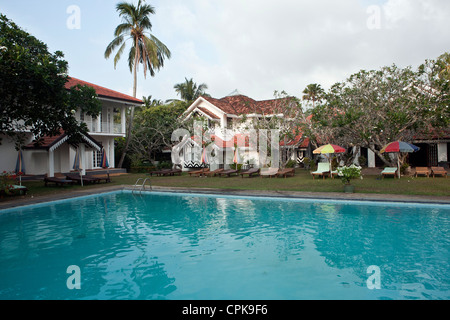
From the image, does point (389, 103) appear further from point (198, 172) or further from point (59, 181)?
point (59, 181)

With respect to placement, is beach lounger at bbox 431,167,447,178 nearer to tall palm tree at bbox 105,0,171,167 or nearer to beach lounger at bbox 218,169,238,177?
beach lounger at bbox 218,169,238,177

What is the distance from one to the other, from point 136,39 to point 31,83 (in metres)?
18.0

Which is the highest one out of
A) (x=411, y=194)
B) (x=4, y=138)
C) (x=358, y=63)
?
(x=358, y=63)

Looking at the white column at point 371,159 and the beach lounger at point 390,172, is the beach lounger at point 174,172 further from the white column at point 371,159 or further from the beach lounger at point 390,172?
the white column at point 371,159

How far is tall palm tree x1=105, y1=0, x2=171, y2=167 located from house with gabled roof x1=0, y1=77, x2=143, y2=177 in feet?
6.64

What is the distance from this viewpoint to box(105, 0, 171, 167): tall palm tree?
93.1 feet

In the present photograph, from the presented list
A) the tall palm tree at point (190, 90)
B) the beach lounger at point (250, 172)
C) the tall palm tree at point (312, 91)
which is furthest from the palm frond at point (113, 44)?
the tall palm tree at point (312, 91)

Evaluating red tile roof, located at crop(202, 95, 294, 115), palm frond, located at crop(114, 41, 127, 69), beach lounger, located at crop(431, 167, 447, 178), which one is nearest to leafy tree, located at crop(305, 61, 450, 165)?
beach lounger, located at crop(431, 167, 447, 178)

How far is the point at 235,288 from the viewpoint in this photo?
16.7 feet

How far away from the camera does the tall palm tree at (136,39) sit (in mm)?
28391

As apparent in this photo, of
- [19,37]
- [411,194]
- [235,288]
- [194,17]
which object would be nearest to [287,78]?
[194,17]
